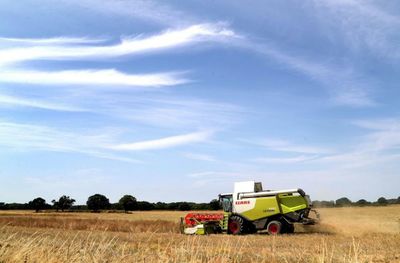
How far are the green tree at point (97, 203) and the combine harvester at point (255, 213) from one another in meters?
78.4

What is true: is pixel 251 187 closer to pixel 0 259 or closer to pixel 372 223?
pixel 372 223

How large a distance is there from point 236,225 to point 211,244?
9.99 m

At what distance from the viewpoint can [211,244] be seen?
53.4 feet

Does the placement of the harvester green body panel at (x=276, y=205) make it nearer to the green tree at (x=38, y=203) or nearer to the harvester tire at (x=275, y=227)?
the harvester tire at (x=275, y=227)

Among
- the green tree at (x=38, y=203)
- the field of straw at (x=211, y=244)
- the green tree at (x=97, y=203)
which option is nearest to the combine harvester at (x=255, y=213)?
the field of straw at (x=211, y=244)

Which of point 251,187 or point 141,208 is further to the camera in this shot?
point 141,208

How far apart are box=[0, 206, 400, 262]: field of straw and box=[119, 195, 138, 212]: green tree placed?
58.6 m

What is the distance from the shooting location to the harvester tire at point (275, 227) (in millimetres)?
24688

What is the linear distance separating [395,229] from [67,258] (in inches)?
871

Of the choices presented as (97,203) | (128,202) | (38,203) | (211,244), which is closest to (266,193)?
(211,244)

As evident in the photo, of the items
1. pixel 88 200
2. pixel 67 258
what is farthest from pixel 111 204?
pixel 67 258

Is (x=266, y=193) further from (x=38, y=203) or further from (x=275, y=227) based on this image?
A: (x=38, y=203)

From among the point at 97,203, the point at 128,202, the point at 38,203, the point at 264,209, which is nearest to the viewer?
the point at 264,209

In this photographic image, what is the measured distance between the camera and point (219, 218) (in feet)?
87.5
